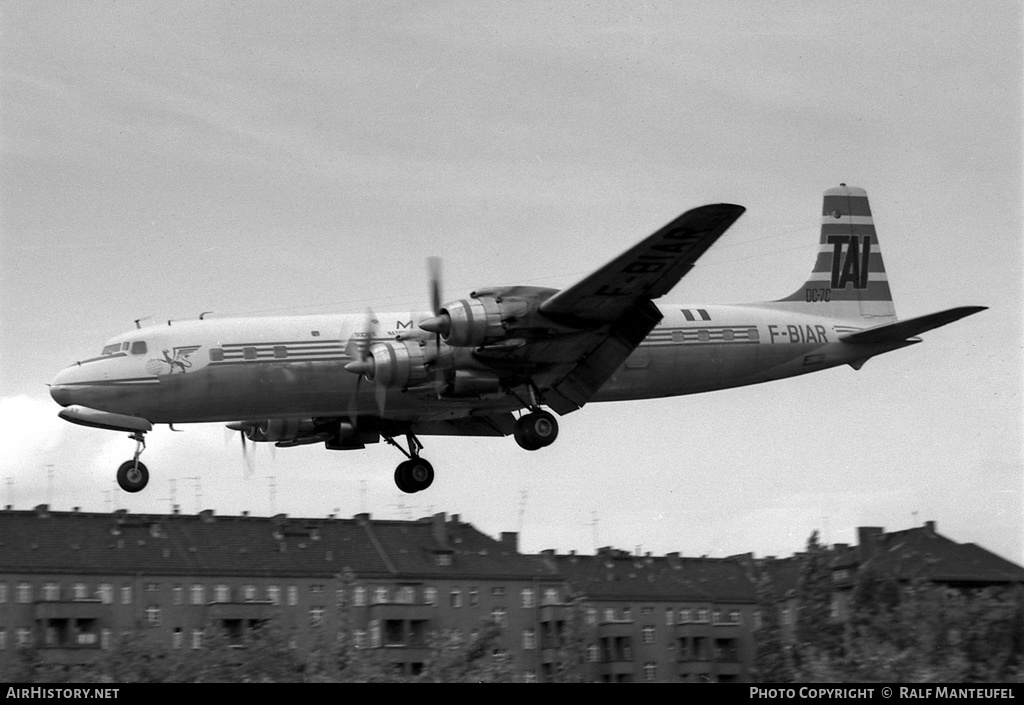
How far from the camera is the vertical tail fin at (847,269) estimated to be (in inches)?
1452

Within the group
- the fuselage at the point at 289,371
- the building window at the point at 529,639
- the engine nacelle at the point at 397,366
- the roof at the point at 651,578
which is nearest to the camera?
the engine nacelle at the point at 397,366

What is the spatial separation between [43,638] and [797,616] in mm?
38295

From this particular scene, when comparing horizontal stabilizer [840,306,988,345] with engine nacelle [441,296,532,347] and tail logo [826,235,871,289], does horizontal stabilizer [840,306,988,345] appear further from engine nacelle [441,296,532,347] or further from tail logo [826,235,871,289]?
engine nacelle [441,296,532,347]

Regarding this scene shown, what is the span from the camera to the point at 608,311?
29.4 meters

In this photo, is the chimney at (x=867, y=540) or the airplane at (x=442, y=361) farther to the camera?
the chimney at (x=867, y=540)

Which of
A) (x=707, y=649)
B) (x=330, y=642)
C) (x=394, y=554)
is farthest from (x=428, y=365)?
(x=707, y=649)

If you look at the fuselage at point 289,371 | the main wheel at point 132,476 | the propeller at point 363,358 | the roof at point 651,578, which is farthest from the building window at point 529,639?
the main wheel at point 132,476

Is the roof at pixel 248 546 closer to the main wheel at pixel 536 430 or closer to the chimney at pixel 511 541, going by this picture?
the chimney at pixel 511 541

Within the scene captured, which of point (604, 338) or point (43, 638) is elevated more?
point (604, 338)

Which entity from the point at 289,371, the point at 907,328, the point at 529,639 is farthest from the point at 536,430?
the point at 529,639

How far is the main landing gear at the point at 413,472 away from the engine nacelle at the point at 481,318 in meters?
6.41
